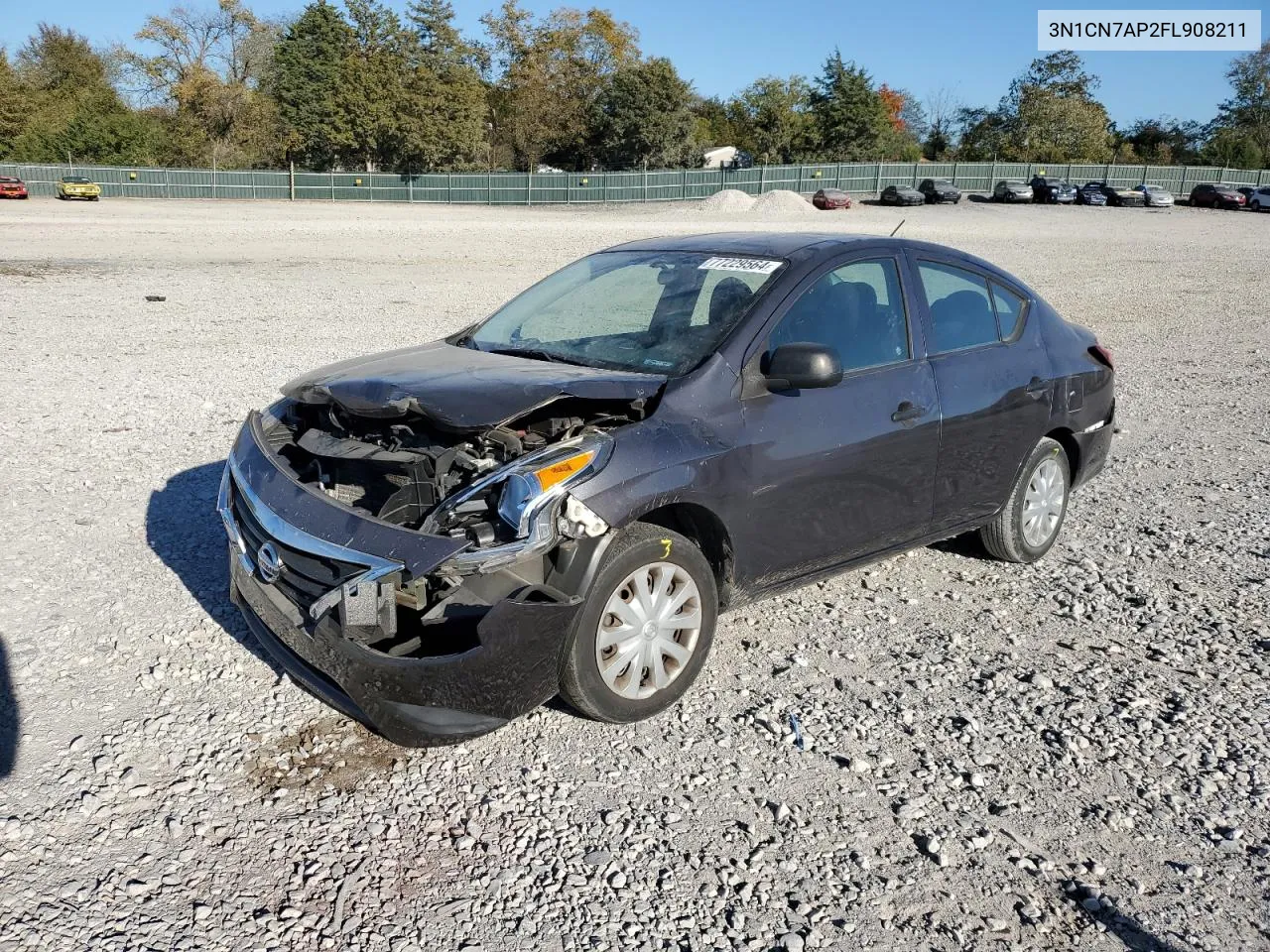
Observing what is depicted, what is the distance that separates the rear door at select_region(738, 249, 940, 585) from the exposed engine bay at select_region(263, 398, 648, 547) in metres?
0.67

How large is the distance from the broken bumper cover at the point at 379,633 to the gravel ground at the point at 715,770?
0.95ft

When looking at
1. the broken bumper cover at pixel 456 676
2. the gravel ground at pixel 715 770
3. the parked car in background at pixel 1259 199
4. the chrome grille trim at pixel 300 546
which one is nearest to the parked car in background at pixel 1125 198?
the parked car in background at pixel 1259 199

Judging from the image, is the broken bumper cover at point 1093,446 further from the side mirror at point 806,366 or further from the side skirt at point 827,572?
the side mirror at point 806,366

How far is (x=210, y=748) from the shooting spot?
12.2ft

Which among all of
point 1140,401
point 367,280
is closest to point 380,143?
point 367,280

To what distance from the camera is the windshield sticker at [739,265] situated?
183 inches

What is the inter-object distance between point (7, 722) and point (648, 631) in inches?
92.5

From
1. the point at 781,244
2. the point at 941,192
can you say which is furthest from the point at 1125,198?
the point at 781,244

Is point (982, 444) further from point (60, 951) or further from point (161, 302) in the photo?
point (161, 302)

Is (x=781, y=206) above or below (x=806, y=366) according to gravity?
above

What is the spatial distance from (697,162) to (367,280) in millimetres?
60255

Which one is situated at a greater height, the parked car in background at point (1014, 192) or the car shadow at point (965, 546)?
the parked car in background at point (1014, 192)

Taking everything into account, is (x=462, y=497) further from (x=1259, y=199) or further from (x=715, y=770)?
(x=1259, y=199)

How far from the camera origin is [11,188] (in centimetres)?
5175
